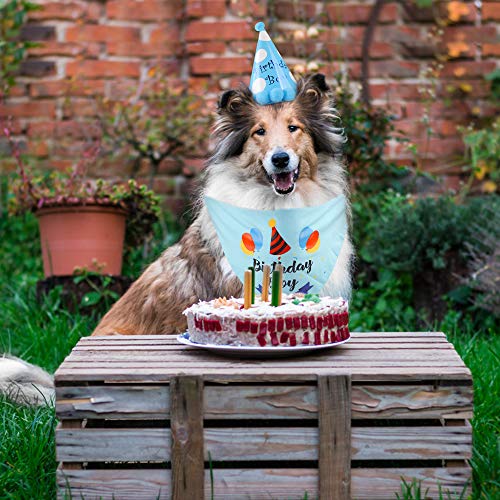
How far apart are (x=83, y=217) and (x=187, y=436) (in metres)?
2.76

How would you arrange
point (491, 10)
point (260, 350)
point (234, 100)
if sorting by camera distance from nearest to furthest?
1. point (260, 350)
2. point (234, 100)
3. point (491, 10)

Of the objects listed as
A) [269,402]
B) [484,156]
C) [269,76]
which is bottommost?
[269,402]

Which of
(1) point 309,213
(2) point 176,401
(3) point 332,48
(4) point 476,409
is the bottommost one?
(4) point 476,409

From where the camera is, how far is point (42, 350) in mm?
3646

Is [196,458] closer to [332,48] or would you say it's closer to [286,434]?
[286,434]

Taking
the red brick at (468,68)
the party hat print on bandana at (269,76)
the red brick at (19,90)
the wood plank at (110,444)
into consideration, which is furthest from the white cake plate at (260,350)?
the red brick at (19,90)

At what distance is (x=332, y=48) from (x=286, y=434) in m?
4.16

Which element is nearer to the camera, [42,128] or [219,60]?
[219,60]

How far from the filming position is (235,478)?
6.25ft

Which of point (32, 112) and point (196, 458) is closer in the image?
point (196, 458)

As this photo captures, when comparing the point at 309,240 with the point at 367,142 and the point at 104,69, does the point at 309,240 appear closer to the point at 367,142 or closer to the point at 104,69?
the point at 367,142

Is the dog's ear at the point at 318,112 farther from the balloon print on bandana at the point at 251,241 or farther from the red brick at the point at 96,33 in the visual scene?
the red brick at the point at 96,33

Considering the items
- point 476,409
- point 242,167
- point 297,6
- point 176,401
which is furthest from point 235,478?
point 297,6

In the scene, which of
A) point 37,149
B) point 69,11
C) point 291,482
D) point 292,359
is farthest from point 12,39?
point 291,482
